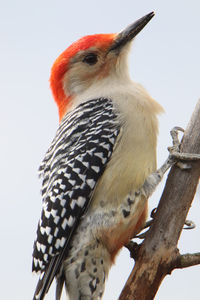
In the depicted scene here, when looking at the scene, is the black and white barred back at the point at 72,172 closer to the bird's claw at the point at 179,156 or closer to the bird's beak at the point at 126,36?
the bird's claw at the point at 179,156

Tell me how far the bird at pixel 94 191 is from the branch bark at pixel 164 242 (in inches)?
16.1

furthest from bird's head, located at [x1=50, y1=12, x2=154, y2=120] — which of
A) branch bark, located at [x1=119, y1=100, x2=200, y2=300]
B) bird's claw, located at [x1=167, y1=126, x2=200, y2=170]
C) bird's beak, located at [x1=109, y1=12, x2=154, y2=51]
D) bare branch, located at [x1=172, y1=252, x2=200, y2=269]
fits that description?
bare branch, located at [x1=172, y1=252, x2=200, y2=269]

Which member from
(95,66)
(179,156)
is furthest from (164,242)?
(95,66)

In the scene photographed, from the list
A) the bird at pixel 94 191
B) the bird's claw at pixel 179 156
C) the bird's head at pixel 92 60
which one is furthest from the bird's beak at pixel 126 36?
the bird's claw at pixel 179 156

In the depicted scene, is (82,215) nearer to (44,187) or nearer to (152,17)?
(44,187)

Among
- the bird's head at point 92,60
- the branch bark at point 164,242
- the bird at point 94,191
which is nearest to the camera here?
the branch bark at point 164,242

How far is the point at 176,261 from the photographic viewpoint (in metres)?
4.13

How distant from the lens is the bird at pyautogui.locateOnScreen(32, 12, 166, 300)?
446 centimetres

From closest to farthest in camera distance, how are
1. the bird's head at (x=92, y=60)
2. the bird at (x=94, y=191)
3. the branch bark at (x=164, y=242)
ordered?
1. the branch bark at (x=164, y=242)
2. the bird at (x=94, y=191)
3. the bird's head at (x=92, y=60)

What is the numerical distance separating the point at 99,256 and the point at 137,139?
4.09 ft

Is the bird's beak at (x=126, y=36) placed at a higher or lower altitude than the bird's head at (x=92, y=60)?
higher

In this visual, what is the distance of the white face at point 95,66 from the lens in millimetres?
5648

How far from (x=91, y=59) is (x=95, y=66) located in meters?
0.10

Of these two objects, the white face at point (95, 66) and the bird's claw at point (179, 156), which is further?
the white face at point (95, 66)
